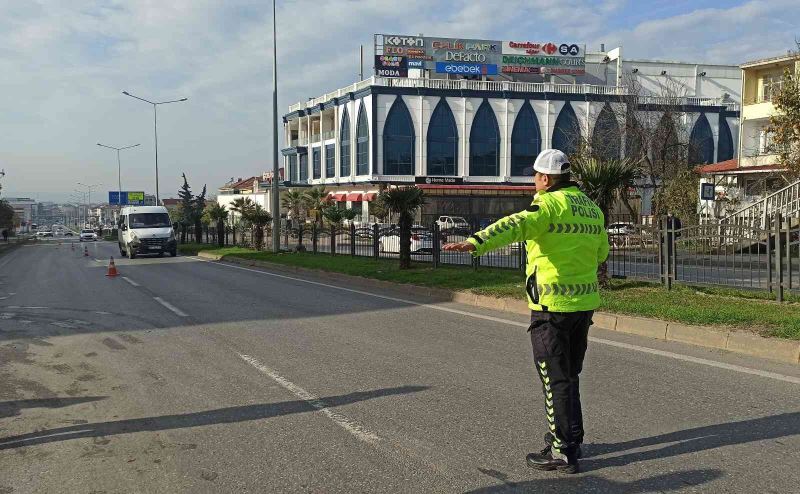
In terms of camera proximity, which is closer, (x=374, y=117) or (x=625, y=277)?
(x=625, y=277)

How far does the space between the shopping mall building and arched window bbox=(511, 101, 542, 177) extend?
0.10 m

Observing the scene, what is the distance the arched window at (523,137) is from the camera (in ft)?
210

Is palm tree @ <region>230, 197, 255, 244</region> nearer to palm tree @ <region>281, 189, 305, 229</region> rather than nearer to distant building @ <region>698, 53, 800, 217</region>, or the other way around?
palm tree @ <region>281, 189, 305, 229</region>

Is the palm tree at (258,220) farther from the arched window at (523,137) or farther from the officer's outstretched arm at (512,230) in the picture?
the arched window at (523,137)

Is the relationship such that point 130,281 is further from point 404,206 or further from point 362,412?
point 362,412

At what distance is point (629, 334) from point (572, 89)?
59404mm

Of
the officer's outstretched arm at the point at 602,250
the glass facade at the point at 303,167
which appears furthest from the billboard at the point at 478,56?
the officer's outstretched arm at the point at 602,250

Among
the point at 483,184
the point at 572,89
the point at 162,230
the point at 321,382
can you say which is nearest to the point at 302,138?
the point at 483,184

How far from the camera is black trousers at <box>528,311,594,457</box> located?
4125 mm

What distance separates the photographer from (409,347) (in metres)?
8.11

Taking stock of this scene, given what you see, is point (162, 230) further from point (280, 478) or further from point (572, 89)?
point (572, 89)

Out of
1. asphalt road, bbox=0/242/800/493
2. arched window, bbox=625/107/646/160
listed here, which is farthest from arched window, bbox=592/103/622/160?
asphalt road, bbox=0/242/800/493

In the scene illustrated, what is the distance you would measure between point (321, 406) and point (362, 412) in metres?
0.40

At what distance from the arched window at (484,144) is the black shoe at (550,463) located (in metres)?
60.5
